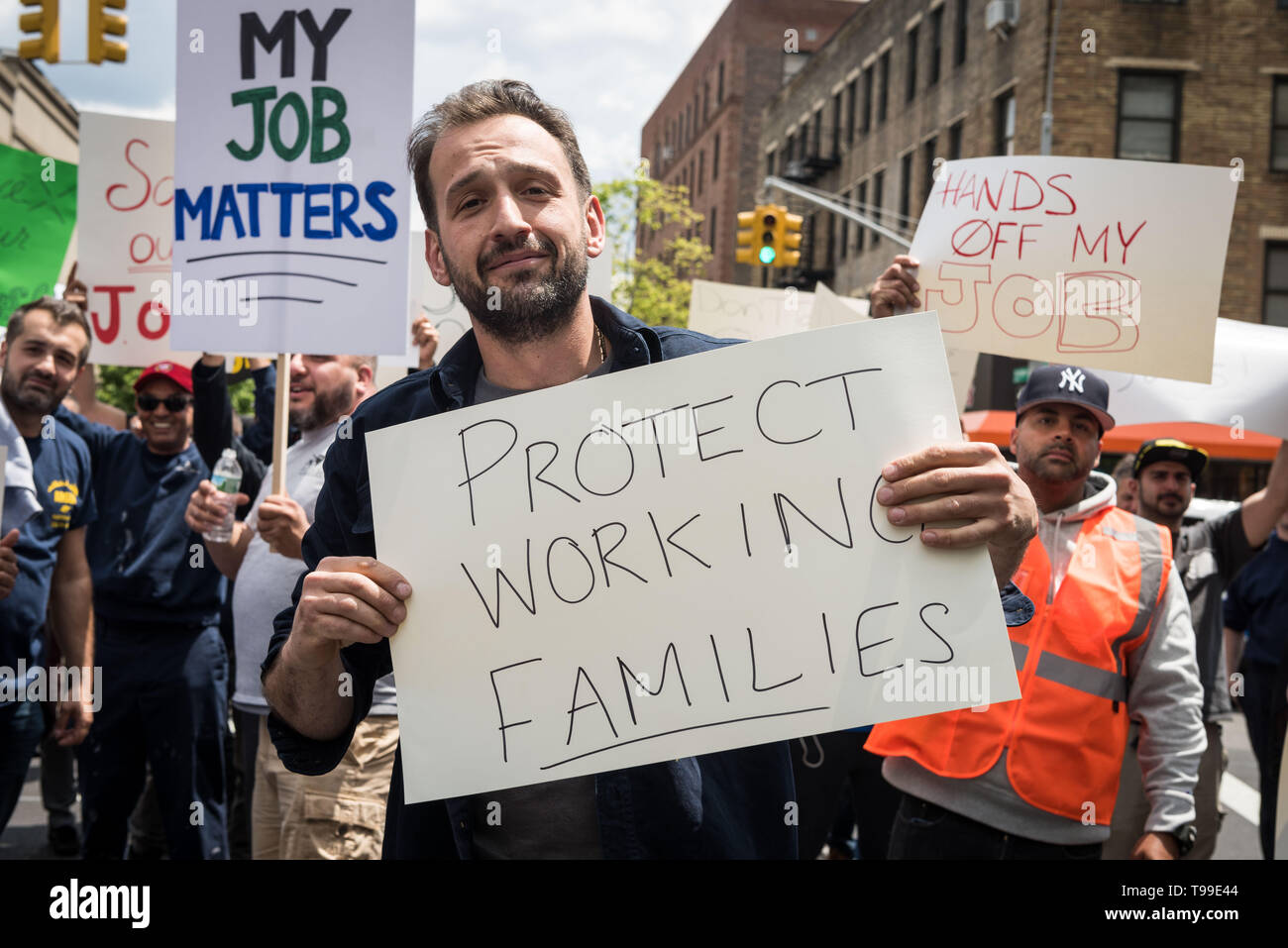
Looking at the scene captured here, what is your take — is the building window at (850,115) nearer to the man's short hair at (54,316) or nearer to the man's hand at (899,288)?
the man's short hair at (54,316)

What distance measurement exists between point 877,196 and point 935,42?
15.0 ft

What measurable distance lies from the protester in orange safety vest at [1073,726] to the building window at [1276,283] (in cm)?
2048

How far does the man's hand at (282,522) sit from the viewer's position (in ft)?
11.0

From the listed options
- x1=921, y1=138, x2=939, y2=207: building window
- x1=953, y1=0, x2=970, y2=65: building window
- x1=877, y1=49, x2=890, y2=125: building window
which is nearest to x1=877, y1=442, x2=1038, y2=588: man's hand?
x1=953, y1=0, x2=970, y2=65: building window

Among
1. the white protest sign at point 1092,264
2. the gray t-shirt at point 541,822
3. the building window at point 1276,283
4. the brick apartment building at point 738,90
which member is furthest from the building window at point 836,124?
the gray t-shirt at point 541,822

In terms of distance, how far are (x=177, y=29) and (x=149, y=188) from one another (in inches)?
87.5

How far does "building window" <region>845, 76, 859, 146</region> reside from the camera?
33.2 metres

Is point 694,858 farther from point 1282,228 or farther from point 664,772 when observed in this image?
point 1282,228

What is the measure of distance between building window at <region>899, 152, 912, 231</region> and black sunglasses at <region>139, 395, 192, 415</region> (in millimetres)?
25268

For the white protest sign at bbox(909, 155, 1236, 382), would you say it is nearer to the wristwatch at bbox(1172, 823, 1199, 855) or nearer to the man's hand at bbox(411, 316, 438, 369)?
the wristwatch at bbox(1172, 823, 1199, 855)

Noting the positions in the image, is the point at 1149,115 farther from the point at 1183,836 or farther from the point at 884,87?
the point at 1183,836

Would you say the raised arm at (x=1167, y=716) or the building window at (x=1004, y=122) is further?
the building window at (x=1004, y=122)

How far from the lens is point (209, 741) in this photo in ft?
16.4

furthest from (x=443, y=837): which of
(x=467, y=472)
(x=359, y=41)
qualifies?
(x=359, y=41)
